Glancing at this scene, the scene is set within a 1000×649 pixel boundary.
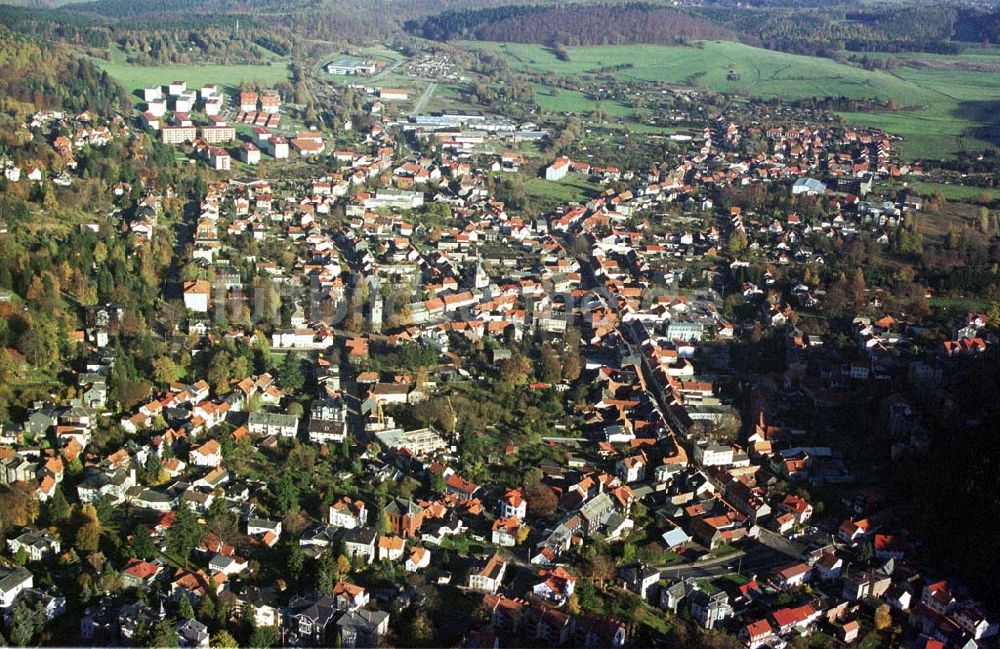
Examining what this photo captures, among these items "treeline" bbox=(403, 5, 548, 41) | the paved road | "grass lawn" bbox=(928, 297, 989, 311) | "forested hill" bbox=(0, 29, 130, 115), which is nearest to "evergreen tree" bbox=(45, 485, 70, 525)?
the paved road

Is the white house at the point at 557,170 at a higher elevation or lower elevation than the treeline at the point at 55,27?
lower

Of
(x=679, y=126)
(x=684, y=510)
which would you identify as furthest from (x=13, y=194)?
(x=679, y=126)

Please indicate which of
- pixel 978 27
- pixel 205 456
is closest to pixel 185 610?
pixel 205 456

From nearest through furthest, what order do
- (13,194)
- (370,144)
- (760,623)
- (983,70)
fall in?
(760,623)
(13,194)
(370,144)
(983,70)

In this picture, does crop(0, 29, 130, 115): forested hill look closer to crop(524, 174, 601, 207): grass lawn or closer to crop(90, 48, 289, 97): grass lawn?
crop(90, 48, 289, 97): grass lawn

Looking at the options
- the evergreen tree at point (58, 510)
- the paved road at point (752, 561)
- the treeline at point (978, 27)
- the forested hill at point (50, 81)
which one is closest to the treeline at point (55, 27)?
the forested hill at point (50, 81)

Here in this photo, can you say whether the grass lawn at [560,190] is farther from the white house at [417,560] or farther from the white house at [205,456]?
the white house at [417,560]

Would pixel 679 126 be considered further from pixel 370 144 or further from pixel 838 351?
pixel 838 351
